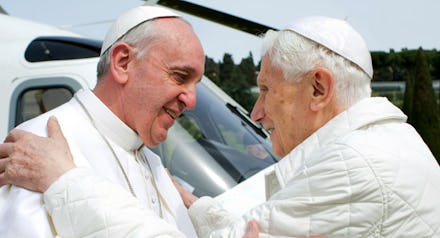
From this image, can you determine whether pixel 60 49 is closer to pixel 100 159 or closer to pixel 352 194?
pixel 100 159

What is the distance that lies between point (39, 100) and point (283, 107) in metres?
2.57

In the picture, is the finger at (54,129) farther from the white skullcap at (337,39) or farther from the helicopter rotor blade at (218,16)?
the helicopter rotor blade at (218,16)

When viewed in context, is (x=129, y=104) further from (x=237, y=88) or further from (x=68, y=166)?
(x=237, y=88)

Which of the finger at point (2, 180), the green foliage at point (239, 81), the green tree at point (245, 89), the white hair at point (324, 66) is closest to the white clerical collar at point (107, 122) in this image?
the finger at point (2, 180)

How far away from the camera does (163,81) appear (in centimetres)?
218

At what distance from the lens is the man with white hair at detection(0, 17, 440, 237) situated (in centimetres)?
161

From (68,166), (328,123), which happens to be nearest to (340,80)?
(328,123)

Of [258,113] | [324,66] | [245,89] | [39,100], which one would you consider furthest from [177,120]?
[245,89]

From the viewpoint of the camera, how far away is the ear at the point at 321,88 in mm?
1866

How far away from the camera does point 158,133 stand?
2.24 meters

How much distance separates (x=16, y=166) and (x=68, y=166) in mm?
168

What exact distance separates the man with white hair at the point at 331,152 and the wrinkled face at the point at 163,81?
0.32 meters

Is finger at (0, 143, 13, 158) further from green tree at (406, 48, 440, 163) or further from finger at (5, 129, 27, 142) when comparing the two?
green tree at (406, 48, 440, 163)

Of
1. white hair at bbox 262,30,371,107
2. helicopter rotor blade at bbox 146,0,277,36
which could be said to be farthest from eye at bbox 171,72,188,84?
helicopter rotor blade at bbox 146,0,277,36
